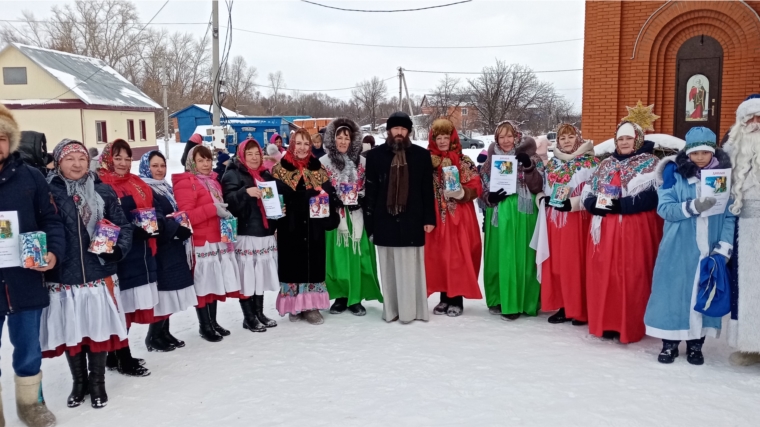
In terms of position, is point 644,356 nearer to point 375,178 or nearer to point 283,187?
point 375,178

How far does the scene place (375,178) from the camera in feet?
18.6

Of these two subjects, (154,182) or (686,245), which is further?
(154,182)

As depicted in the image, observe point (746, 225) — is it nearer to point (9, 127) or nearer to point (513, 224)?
point (513, 224)

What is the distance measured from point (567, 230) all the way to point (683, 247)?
111 cm

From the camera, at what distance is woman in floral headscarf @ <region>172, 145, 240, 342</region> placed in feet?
16.3

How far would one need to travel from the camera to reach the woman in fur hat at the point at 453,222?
5730mm

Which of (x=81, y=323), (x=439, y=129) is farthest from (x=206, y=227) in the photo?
(x=439, y=129)

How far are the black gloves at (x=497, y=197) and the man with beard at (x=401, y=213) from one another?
1.90 feet

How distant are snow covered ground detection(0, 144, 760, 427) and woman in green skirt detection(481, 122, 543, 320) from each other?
347 mm

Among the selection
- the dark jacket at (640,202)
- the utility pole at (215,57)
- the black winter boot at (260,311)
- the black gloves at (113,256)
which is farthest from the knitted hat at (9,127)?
the utility pole at (215,57)

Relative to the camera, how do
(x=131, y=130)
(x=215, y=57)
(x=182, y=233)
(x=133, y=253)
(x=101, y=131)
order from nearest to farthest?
(x=133, y=253), (x=182, y=233), (x=215, y=57), (x=101, y=131), (x=131, y=130)

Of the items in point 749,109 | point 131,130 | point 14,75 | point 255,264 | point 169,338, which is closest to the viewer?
point 749,109

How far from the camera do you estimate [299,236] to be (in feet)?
18.4

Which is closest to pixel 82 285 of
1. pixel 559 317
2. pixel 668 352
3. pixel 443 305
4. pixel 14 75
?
pixel 443 305
